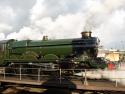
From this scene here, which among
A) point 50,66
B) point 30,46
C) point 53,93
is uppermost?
point 30,46

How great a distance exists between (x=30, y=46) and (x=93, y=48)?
6.14 meters

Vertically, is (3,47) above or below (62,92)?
above

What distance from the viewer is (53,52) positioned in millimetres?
24562

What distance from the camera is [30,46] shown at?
26281 millimetres

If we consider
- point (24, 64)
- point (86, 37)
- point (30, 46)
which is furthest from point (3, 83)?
point (86, 37)

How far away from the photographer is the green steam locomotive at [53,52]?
2258 cm

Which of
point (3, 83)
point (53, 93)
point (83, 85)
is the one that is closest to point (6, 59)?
point (3, 83)

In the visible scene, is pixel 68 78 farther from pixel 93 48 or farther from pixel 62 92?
pixel 93 48

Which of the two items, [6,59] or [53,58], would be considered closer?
[53,58]

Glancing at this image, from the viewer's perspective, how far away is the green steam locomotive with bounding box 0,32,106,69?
22.6m

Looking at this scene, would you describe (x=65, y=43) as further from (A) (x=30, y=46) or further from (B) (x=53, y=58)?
(A) (x=30, y=46)

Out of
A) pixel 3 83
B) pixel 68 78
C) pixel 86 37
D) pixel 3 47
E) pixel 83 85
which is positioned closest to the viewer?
pixel 83 85

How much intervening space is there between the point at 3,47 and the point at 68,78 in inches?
396

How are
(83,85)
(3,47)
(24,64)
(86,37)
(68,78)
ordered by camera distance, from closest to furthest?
1. (83,85)
2. (68,78)
3. (86,37)
4. (24,64)
5. (3,47)
